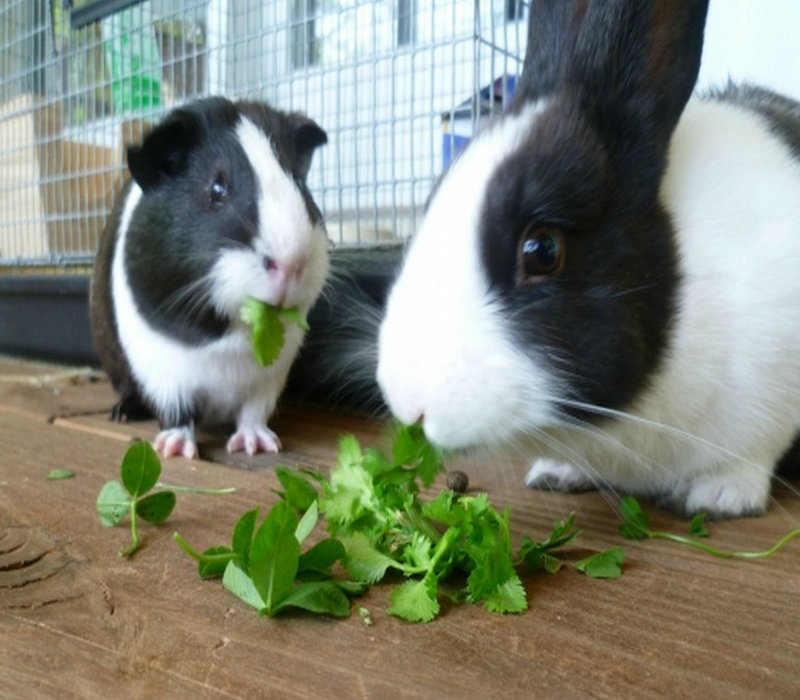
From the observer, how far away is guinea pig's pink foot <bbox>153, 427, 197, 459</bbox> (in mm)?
1631

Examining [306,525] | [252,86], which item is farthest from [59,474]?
[252,86]

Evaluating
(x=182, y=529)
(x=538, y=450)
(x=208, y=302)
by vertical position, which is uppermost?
(x=208, y=302)

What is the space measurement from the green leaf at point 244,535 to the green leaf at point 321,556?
0.19ft

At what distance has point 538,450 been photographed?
3.40ft

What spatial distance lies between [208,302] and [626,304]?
878 millimetres

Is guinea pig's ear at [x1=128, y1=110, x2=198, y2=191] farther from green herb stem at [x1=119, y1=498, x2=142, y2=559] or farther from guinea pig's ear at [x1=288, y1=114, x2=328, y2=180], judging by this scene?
green herb stem at [x1=119, y1=498, x2=142, y2=559]

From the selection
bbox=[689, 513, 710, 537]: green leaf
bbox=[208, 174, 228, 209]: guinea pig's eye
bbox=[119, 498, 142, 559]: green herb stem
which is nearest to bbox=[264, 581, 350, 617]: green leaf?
bbox=[119, 498, 142, 559]: green herb stem

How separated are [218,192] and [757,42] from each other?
1.48 metres

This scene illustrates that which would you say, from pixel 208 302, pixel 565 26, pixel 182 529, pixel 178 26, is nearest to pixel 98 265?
pixel 208 302

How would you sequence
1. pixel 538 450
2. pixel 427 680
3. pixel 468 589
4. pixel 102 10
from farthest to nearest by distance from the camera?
pixel 102 10
pixel 538 450
pixel 468 589
pixel 427 680

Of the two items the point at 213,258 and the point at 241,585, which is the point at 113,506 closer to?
the point at 241,585

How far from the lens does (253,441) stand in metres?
1.71

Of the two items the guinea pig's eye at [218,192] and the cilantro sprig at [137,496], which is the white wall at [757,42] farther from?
the cilantro sprig at [137,496]

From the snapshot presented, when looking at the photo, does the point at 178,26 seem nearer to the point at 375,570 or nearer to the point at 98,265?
the point at 98,265
